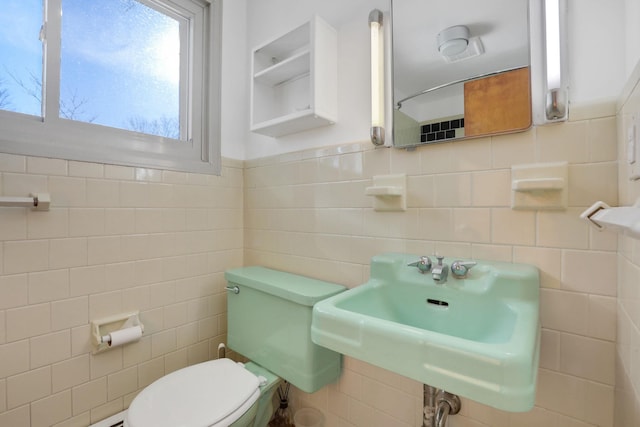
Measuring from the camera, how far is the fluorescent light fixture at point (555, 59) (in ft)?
2.59

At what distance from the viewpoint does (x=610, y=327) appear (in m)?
0.76

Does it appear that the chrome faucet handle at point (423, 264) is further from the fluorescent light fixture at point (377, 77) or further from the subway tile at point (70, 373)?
the subway tile at point (70, 373)

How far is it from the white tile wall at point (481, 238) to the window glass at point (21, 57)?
1.02 m

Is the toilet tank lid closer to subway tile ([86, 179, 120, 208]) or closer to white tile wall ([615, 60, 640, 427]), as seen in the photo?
subway tile ([86, 179, 120, 208])

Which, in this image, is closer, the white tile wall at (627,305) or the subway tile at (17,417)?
the white tile wall at (627,305)

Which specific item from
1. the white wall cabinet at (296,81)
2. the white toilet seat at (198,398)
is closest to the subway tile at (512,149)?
the white wall cabinet at (296,81)

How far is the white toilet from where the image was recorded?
0.96m

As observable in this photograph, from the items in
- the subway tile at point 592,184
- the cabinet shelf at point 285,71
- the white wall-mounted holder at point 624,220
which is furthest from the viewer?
the cabinet shelf at point 285,71

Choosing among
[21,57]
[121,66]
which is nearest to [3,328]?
[21,57]

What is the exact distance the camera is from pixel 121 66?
1.34 meters

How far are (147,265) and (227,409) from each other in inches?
28.2

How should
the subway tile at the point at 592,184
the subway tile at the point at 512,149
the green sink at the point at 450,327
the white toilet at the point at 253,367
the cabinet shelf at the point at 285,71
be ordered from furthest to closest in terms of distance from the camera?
the cabinet shelf at the point at 285,71 → the white toilet at the point at 253,367 → the subway tile at the point at 512,149 → the subway tile at the point at 592,184 → the green sink at the point at 450,327

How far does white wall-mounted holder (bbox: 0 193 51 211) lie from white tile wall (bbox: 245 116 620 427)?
90cm

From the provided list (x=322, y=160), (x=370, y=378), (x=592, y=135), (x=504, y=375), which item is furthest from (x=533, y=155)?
(x=370, y=378)
